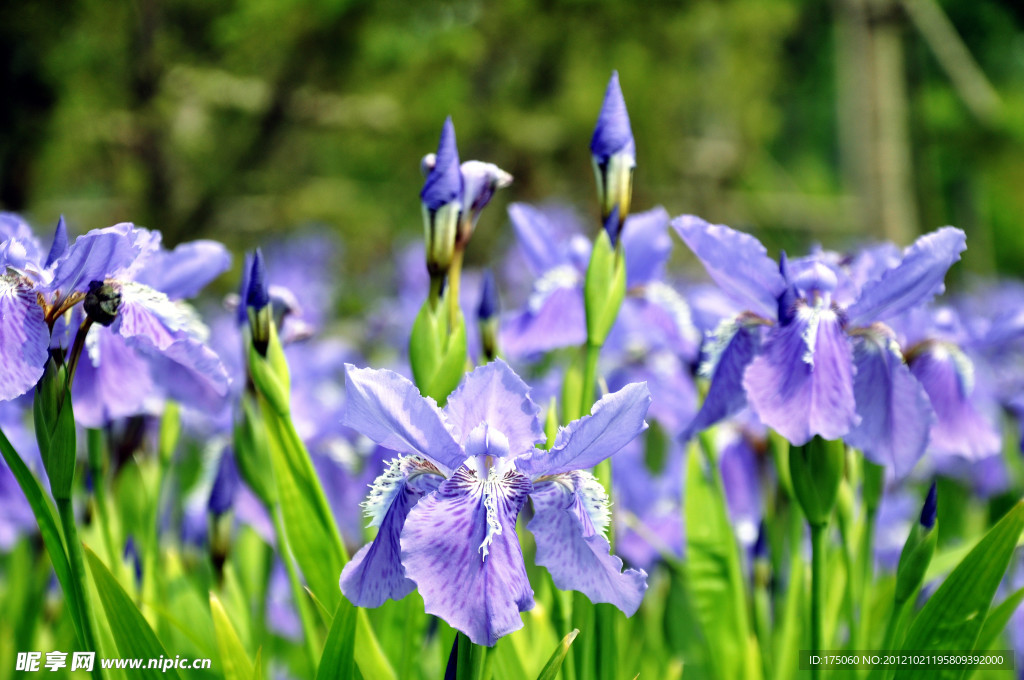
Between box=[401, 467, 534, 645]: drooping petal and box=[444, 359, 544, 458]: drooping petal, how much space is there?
90mm

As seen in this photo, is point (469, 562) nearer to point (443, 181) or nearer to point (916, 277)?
point (443, 181)

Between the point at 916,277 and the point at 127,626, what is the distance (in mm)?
1372

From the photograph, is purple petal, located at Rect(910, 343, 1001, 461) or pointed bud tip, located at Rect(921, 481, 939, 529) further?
purple petal, located at Rect(910, 343, 1001, 461)

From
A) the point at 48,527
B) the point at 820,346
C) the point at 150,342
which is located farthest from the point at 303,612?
the point at 820,346

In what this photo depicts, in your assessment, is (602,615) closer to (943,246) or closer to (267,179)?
(943,246)

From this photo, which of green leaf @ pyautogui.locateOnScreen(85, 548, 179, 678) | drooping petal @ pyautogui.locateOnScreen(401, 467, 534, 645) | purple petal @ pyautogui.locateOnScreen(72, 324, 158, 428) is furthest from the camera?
purple petal @ pyautogui.locateOnScreen(72, 324, 158, 428)

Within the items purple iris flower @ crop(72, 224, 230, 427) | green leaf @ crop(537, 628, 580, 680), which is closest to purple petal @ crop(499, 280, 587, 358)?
purple iris flower @ crop(72, 224, 230, 427)

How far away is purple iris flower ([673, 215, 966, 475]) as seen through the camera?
4.21ft

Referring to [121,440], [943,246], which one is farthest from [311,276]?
[943,246]

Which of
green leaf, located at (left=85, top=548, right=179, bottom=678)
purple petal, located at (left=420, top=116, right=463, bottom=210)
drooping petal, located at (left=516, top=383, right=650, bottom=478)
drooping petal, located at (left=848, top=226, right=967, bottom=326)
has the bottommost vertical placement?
green leaf, located at (left=85, top=548, right=179, bottom=678)

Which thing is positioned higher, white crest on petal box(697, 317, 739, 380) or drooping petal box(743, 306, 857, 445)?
white crest on petal box(697, 317, 739, 380)

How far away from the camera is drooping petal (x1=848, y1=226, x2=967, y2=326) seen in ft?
4.36

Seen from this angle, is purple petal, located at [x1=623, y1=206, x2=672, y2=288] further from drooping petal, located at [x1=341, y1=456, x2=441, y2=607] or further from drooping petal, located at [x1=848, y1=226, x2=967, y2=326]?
Result: drooping petal, located at [x1=341, y1=456, x2=441, y2=607]

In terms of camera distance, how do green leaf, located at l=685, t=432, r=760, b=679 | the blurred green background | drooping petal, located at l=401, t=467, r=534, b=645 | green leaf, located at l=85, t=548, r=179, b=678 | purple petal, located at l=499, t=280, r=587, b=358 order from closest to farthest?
drooping petal, located at l=401, t=467, r=534, b=645 < green leaf, located at l=85, t=548, r=179, b=678 < green leaf, located at l=685, t=432, r=760, b=679 < purple petal, located at l=499, t=280, r=587, b=358 < the blurred green background
